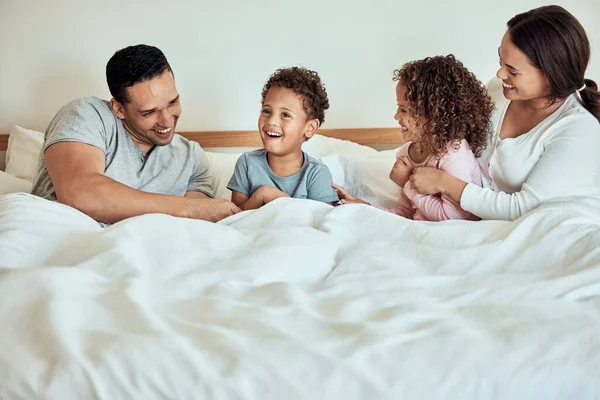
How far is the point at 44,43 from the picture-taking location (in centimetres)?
248

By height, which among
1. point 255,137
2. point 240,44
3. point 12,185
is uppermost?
point 240,44

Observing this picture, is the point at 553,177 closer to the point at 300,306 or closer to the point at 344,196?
the point at 344,196

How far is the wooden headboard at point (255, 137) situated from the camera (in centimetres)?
260

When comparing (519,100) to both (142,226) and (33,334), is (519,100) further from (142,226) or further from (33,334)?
(33,334)

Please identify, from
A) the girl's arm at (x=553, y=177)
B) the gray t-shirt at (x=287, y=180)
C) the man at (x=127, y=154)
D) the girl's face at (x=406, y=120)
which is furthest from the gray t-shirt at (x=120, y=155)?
the girl's arm at (x=553, y=177)

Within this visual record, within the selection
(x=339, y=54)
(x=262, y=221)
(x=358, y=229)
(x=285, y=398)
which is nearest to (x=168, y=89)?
(x=262, y=221)

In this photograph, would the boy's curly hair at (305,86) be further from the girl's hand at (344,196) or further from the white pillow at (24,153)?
the white pillow at (24,153)

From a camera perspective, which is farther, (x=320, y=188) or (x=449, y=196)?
(x=320, y=188)

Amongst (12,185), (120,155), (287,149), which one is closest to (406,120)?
(287,149)

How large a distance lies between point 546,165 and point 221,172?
1099 mm

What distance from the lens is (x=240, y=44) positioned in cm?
259

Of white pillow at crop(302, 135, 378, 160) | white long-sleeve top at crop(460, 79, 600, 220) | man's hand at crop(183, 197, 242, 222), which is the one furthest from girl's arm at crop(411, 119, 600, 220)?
white pillow at crop(302, 135, 378, 160)

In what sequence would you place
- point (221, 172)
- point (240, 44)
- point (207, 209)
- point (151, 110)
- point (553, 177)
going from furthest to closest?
point (240, 44) < point (221, 172) < point (151, 110) < point (207, 209) < point (553, 177)

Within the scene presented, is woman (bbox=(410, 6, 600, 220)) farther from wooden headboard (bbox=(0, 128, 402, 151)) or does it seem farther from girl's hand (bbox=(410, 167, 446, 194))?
wooden headboard (bbox=(0, 128, 402, 151))
